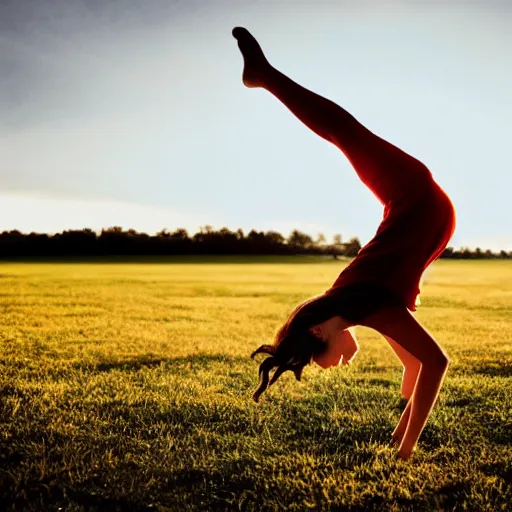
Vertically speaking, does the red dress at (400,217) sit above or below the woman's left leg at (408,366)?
above

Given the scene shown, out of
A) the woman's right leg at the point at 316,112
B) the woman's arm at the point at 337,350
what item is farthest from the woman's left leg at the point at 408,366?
the woman's right leg at the point at 316,112

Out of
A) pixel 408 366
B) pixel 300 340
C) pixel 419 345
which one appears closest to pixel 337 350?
pixel 300 340

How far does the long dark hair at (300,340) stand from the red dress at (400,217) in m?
0.23

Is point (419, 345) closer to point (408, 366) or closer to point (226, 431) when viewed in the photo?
point (408, 366)

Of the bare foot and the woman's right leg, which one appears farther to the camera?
the bare foot

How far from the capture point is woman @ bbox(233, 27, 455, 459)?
305cm

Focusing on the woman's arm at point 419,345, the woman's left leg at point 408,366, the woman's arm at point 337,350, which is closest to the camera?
the woman's arm at point 419,345

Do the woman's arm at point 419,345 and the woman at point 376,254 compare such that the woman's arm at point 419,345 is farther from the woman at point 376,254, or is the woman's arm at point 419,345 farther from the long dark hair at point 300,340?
the long dark hair at point 300,340

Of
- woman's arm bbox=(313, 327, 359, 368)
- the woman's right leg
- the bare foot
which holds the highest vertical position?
the bare foot

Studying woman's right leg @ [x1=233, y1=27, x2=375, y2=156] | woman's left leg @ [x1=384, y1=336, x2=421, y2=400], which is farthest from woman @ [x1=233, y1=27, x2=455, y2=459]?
woman's left leg @ [x1=384, y1=336, x2=421, y2=400]

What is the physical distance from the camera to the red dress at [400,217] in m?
3.05

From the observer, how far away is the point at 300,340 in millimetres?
3279

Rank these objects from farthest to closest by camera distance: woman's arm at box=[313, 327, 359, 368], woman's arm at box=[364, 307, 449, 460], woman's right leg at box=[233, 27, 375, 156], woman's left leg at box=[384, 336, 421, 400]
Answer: woman's left leg at box=[384, 336, 421, 400] < woman's arm at box=[313, 327, 359, 368] < woman's arm at box=[364, 307, 449, 460] < woman's right leg at box=[233, 27, 375, 156]

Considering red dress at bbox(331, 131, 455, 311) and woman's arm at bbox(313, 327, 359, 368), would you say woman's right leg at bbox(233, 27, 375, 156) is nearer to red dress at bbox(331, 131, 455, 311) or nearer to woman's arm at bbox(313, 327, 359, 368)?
red dress at bbox(331, 131, 455, 311)
